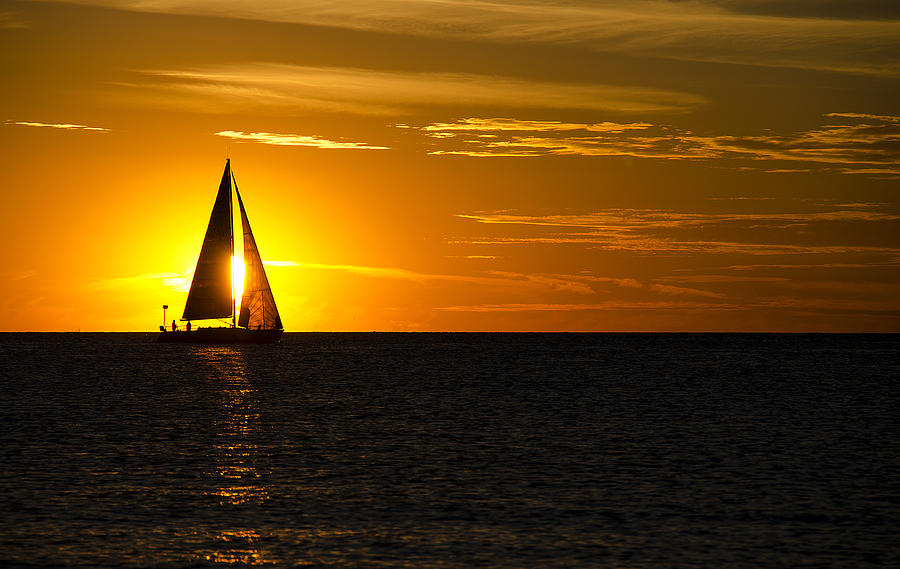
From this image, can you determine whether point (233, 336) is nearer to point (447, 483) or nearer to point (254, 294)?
point (254, 294)

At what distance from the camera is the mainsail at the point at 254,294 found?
562 feet

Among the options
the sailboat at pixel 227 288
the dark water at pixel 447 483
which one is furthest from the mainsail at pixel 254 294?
the dark water at pixel 447 483

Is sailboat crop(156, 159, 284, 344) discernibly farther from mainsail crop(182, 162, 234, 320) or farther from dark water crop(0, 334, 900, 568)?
dark water crop(0, 334, 900, 568)

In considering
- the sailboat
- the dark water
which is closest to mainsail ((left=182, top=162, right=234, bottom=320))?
the sailboat

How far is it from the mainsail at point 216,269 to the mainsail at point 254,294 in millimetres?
2554

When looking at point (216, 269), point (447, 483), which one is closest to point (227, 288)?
point (216, 269)

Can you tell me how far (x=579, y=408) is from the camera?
7950 centimetres

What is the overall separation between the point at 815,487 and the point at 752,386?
7623cm

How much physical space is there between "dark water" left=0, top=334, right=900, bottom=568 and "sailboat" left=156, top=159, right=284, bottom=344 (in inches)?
3180

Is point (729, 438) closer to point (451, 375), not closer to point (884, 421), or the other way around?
point (884, 421)

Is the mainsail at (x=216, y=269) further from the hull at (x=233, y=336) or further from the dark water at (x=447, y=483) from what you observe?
the dark water at (x=447, y=483)

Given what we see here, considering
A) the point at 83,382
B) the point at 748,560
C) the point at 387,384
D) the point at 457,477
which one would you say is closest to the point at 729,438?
the point at 457,477

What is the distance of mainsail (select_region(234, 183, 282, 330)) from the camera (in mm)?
171250

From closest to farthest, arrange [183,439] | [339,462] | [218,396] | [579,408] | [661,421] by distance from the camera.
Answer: [339,462]
[183,439]
[661,421]
[579,408]
[218,396]
